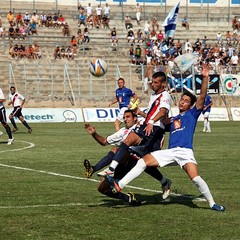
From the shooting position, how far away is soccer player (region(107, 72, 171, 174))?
13477mm

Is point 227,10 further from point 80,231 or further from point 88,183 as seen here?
point 80,231

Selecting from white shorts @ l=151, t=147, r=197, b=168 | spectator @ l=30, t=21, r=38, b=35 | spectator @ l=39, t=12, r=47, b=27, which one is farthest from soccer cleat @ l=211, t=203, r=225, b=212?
spectator @ l=39, t=12, r=47, b=27

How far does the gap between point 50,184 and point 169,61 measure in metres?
39.4

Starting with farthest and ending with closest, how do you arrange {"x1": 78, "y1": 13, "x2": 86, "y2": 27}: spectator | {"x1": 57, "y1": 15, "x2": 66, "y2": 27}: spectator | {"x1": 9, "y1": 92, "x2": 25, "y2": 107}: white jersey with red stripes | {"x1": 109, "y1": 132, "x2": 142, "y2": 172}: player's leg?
1. {"x1": 78, "y1": 13, "x2": 86, "y2": 27}: spectator
2. {"x1": 57, "y1": 15, "x2": 66, "y2": 27}: spectator
3. {"x1": 9, "y1": 92, "x2": 25, "y2": 107}: white jersey with red stripes
4. {"x1": 109, "y1": 132, "x2": 142, "y2": 172}: player's leg

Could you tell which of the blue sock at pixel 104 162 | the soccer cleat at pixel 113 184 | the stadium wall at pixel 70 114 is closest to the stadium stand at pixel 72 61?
the stadium wall at pixel 70 114

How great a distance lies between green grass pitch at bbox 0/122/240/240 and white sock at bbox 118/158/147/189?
437mm

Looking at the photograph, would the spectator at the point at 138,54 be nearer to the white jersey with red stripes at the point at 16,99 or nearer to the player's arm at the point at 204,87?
the white jersey with red stripes at the point at 16,99

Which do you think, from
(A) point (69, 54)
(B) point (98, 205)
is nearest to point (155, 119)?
(B) point (98, 205)

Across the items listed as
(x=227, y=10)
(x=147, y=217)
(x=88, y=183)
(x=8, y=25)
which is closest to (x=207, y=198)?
(x=147, y=217)

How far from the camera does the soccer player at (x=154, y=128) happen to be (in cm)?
1348

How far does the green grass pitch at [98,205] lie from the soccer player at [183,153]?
1.44ft

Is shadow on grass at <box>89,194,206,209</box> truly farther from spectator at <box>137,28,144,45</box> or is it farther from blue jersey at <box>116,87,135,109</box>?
spectator at <box>137,28,144,45</box>

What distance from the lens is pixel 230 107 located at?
2084 inches

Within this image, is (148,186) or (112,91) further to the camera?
(112,91)
